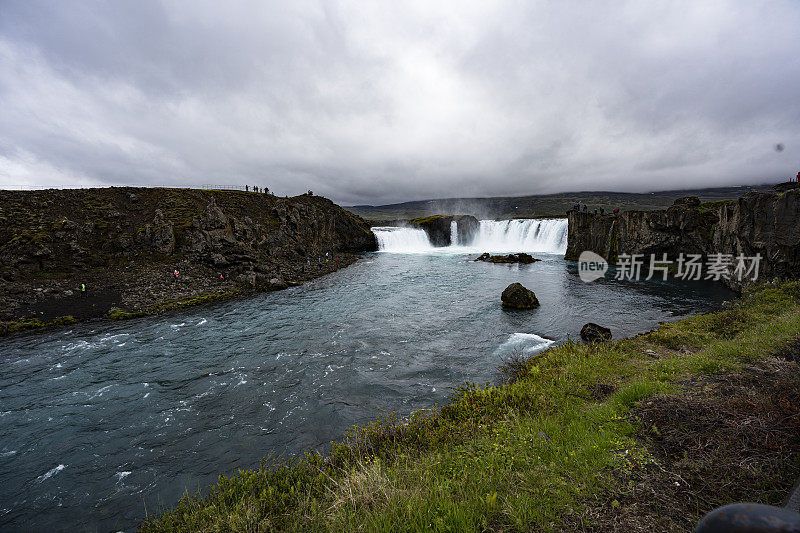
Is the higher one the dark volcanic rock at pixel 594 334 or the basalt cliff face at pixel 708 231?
the basalt cliff face at pixel 708 231

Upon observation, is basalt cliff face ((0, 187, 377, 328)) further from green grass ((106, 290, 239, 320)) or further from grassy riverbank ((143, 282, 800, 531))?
grassy riverbank ((143, 282, 800, 531))

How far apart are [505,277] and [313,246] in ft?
115

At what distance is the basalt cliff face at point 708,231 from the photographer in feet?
70.8

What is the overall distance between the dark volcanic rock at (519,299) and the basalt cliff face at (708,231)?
16963 mm

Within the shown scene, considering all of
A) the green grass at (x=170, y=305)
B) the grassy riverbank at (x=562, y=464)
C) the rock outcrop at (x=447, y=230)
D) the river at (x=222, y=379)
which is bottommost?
the river at (x=222, y=379)


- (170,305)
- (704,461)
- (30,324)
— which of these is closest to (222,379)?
(170,305)

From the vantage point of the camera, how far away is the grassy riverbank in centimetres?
419

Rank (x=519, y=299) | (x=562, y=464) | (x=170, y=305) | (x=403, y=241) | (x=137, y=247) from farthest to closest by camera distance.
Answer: (x=403, y=241), (x=137, y=247), (x=170, y=305), (x=519, y=299), (x=562, y=464)

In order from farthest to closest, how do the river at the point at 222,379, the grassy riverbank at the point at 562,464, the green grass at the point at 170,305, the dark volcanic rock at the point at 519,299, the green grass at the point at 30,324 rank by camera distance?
the dark volcanic rock at the point at 519,299
the green grass at the point at 170,305
the green grass at the point at 30,324
the river at the point at 222,379
the grassy riverbank at the point at 562,464

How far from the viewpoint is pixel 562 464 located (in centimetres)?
532

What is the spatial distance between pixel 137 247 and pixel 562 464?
139 ft

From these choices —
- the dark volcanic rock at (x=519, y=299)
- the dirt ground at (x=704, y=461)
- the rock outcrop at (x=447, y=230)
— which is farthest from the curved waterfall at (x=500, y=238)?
the dirt ground at (x=704, y=461)

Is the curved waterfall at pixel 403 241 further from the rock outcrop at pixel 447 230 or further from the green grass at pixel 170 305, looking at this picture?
the green grass at pixel 170 305

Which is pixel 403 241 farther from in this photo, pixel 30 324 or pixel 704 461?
pixel 704 461
